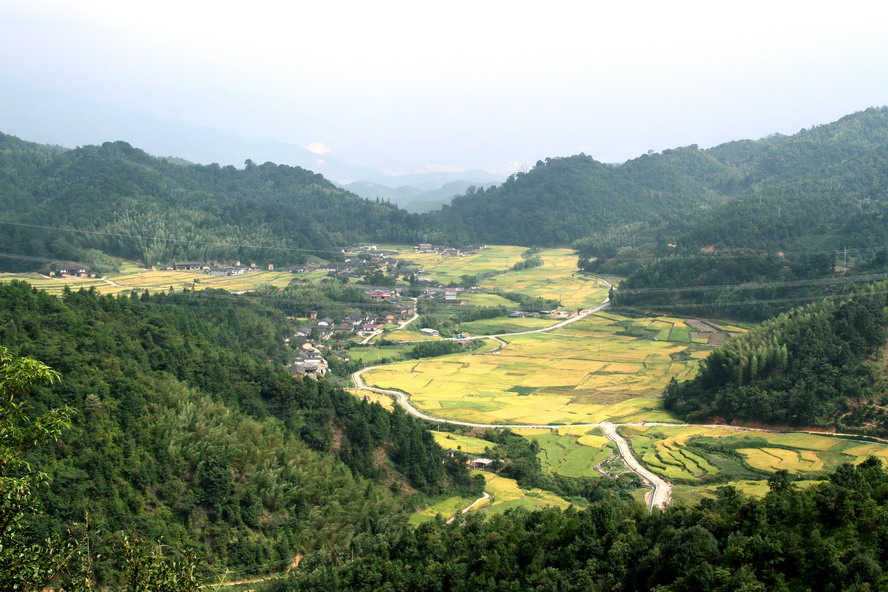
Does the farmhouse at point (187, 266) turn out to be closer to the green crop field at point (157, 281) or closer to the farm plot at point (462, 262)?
the green crop field at point (157, 281)

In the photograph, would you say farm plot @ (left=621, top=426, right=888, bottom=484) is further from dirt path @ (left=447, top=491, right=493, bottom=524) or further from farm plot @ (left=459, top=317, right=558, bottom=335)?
farm plot @ (left=459, top=317, right=558, bottom=335)

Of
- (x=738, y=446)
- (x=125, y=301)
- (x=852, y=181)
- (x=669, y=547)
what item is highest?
(x=852, y=181)

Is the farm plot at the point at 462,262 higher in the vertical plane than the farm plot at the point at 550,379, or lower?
higher

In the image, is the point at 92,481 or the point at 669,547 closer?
the point at 669,547

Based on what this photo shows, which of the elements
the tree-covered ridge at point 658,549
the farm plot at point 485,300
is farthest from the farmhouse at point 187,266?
the tree-covered ridge at point 658,549

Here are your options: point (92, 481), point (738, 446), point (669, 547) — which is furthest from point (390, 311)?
point (669, 547)

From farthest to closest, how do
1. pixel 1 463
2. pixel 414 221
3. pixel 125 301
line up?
1. pixel 414 221
2. pixel 125 301
3. pixel 1 463

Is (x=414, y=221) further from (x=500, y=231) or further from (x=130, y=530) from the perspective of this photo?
(x=130, y=530)
